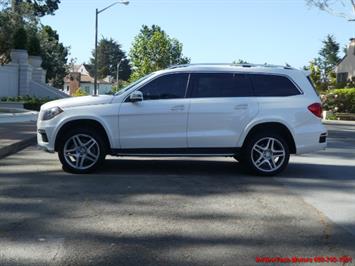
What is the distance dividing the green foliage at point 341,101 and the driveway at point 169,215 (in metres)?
28.5

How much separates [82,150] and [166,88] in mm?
1699

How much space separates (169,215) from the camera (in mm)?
6816

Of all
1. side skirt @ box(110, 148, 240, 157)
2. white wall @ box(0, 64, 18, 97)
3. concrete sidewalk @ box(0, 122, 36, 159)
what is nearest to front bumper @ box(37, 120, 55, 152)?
side skirt @ box(110, 148, 240, 157)

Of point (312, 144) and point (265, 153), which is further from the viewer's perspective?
point (312, 144)

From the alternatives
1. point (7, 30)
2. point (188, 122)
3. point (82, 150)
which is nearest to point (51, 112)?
point (82, 150)

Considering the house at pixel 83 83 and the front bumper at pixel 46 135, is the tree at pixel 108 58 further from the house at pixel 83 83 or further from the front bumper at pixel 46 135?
the front bumper at pixel 46 135

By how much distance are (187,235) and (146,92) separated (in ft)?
13.2

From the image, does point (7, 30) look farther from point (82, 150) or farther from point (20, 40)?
point (82, 150)

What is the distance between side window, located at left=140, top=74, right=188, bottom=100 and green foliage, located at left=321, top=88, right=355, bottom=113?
30.3m

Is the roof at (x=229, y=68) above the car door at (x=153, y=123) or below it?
above

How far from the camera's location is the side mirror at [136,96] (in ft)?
30.7

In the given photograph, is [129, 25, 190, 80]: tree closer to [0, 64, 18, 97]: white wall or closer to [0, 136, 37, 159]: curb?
[0, 64, 18, 97]: white wall

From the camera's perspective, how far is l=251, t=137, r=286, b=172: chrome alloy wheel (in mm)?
9641

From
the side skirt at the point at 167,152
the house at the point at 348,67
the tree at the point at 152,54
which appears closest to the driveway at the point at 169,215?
the side skirt at the point at 167,152
